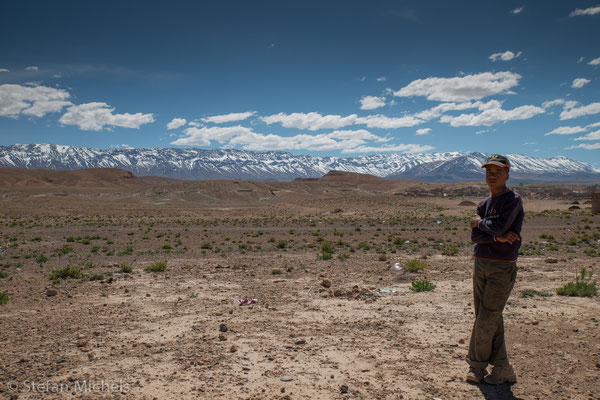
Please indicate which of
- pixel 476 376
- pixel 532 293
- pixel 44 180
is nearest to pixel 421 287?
pixel 532 293

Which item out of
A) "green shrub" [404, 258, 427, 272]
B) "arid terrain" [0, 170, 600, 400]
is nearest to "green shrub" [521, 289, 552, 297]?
"arid terrain" [0, 170, 600, 400]

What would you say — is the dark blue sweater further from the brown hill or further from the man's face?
the brown hill

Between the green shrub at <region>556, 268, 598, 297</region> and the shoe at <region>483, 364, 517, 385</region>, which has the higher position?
the green shrub at <region>556, 268, 598, 297</region>

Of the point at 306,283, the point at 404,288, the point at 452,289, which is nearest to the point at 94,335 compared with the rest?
the point at 306,283

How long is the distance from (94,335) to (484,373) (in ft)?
20.2

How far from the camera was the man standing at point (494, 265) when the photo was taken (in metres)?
4.45

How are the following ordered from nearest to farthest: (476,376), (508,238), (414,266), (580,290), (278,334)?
1. (508,238)
2. (476,376)
3. (278,334)
4. (580,290)
5. (414,266)

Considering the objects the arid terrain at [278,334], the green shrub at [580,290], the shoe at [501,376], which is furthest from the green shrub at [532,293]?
the shoe at [501,376]

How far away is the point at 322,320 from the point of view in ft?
24.9

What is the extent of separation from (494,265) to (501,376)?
1.43 m

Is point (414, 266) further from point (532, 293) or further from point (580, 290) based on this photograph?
point (580, 290)

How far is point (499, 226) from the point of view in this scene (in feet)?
14.5

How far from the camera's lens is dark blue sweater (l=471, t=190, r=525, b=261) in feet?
14.5

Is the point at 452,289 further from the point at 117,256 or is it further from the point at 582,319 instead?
the point at 117,256
